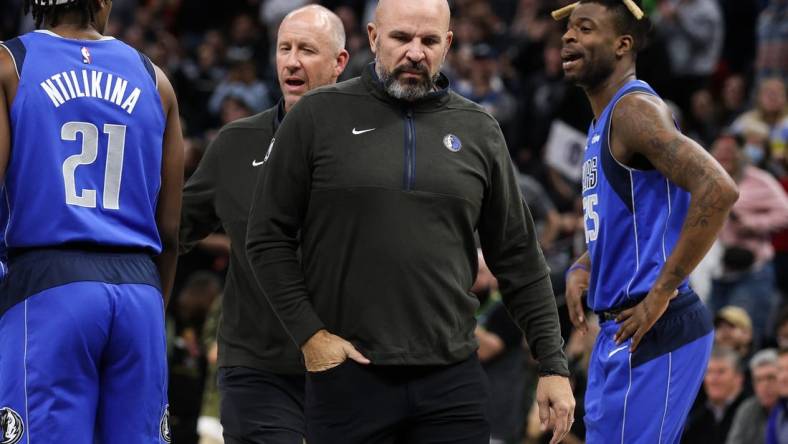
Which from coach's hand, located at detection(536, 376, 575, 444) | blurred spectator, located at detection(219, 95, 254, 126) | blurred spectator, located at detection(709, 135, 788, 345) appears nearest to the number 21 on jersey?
coach's hand, located at detection(536, 376, 575, 444)

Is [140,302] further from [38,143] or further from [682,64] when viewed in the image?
[682,64]

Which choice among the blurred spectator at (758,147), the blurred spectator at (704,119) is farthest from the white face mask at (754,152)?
the blurred spectator at (704,119)

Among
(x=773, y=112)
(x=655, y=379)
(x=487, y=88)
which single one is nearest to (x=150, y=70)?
(x=655, y=379)

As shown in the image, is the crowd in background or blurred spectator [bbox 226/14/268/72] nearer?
the crowd in background

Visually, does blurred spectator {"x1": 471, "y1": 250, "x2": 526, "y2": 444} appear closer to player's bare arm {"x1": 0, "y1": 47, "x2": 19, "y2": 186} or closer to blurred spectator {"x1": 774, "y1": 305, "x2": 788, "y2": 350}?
blurred spectator {"x1": 774, "y1": 305, "x2": 788, "y2": 350}

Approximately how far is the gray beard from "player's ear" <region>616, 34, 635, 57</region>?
1262 mm

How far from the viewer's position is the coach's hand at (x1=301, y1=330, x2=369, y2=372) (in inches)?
175

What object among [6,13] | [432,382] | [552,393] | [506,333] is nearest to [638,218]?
[552,393]

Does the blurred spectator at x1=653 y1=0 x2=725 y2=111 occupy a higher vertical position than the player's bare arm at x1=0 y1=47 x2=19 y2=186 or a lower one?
lower

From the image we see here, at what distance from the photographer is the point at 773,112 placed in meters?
12.9

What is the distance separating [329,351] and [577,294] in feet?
5.62

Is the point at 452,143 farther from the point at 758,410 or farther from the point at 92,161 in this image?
the point at 758,410

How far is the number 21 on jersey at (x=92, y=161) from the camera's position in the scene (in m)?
4.39

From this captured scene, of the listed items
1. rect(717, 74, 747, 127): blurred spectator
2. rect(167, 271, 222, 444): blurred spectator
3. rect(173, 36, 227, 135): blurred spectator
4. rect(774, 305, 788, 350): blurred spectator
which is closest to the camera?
rect(774, 305, 788, 350): blurred spectator
